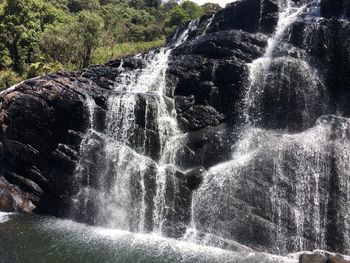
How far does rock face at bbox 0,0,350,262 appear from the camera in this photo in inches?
1000

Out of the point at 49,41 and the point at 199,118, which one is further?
the point at 49,41

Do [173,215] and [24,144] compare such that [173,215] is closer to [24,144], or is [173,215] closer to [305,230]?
[305,230]

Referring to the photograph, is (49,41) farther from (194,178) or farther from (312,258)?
(312,258)

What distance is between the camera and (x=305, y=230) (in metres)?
Answer: 24.5

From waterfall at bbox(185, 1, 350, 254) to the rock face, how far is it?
68mm

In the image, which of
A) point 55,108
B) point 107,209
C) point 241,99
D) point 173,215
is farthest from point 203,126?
point 55,108

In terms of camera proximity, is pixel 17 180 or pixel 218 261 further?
pixel 17 180

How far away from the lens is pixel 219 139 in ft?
95.7

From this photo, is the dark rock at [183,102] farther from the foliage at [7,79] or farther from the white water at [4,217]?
the foliage at [7,79]

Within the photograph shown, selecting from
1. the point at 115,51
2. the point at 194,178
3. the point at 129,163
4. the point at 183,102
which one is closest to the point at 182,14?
the point at 115,51

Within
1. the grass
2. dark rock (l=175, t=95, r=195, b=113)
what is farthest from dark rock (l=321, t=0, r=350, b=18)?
the grass

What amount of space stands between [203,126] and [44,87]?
11900 mm

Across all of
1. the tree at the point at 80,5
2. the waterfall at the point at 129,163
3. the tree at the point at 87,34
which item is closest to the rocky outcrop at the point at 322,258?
the waterfall at the point at 129,163

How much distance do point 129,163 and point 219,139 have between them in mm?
6364
